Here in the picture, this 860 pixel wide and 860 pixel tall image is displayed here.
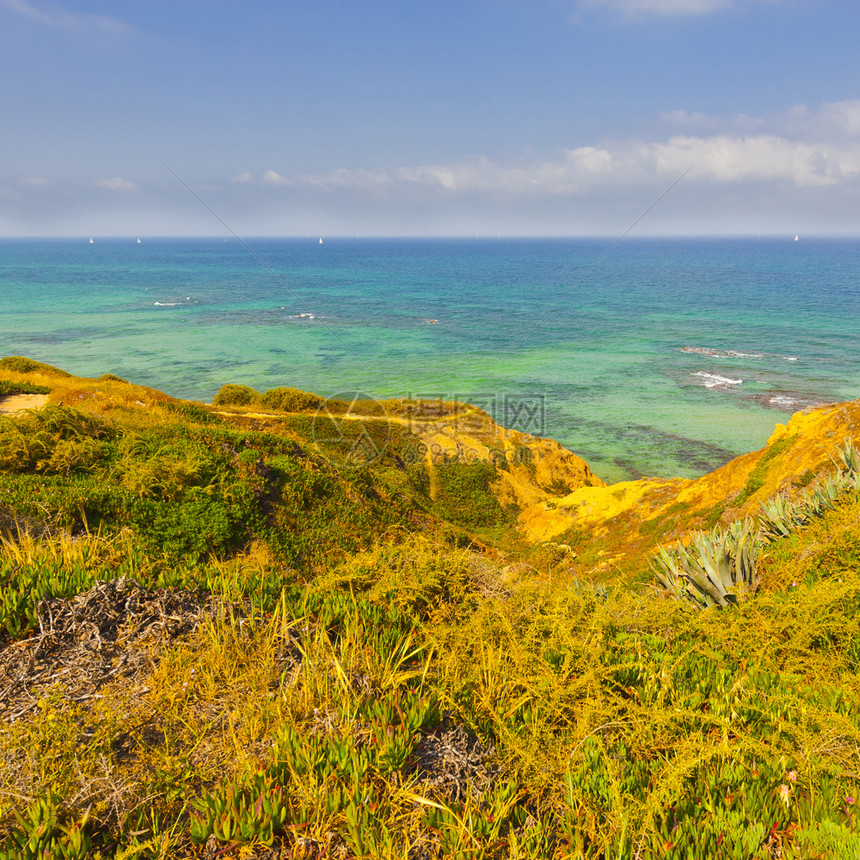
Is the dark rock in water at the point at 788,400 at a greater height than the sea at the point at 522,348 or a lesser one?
lesser

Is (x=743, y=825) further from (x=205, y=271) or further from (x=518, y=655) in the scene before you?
(x=205, y=271)

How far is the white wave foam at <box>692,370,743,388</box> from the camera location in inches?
1937

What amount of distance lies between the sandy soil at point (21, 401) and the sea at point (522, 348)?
2758cm

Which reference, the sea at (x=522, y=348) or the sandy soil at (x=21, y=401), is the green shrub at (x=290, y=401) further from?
the sea at (x=522, y=348)

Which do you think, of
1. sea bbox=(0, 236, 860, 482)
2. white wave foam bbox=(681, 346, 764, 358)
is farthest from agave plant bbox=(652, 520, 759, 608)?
white wave foam bbox=(681, 346, 764, 358)

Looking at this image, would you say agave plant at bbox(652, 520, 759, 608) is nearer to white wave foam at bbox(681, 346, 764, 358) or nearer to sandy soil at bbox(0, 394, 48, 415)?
sandy soil at bbox(0, 394, 48, 415)

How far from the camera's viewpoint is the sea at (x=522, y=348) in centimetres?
4106

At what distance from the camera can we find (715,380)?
50.8m

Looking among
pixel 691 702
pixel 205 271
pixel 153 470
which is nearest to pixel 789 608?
pixel 691 702

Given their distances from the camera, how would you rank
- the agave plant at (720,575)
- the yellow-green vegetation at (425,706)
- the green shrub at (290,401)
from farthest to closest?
the green shrub at (290,401) < the agave plant at (720,575) < the yellow-green vegetation at (425,706)

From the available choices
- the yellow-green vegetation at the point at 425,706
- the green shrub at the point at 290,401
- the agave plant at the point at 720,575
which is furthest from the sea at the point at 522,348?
the yellow-green vegetation at the point at 425,706

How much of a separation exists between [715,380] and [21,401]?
54591 millimetres

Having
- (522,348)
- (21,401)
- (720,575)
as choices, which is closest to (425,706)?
(720,575)

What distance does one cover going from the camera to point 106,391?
54.8 feet
